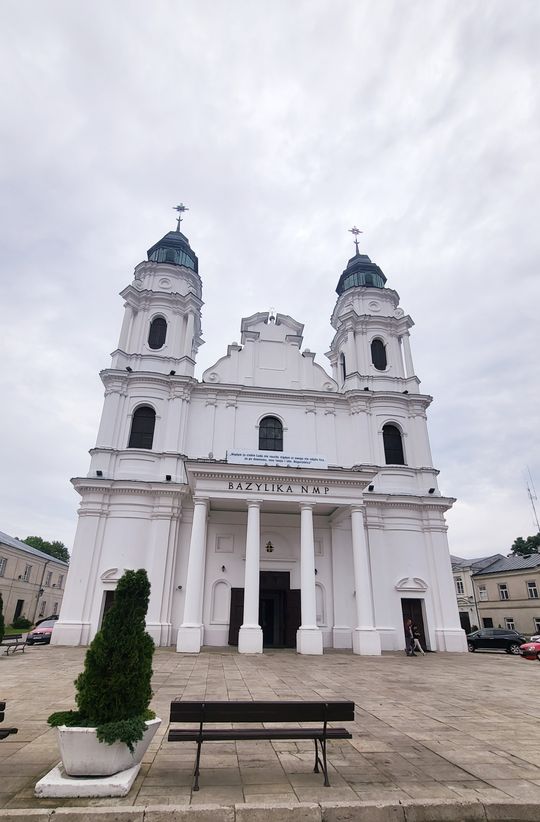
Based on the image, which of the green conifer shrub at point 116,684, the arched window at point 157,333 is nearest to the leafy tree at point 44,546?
the arched window at point 157,333

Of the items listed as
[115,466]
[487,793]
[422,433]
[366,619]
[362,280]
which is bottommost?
[487,793]

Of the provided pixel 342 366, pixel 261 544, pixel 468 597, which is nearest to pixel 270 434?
pixel 261 544

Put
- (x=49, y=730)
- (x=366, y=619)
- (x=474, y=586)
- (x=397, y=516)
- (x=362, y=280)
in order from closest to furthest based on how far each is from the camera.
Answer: (x=49, y=730) < (x=366, y=619) < (x=397, y=516) < (x=362, y=280) < (x=474, y=586)

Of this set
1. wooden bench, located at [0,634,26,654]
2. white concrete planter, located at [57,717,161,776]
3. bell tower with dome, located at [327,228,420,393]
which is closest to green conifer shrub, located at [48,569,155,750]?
white concrete planter, located at [57,717,161,776]

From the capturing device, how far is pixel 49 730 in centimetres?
677

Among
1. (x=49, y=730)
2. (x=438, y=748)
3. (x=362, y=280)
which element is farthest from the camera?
(x=362, y=280)

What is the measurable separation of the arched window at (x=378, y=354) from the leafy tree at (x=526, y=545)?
35.6 meters

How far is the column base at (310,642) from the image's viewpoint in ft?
57.1

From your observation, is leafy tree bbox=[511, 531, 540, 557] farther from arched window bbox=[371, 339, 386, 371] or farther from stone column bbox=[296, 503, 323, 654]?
stone column bbox=[296, 503, 323, 654]

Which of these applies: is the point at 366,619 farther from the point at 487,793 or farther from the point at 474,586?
the point at 474,586

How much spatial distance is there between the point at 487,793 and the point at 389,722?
3214mm

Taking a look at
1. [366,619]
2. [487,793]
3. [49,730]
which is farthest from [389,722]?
[366,619]

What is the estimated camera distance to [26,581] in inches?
1775

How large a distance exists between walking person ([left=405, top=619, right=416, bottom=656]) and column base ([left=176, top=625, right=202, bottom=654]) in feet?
28.9
